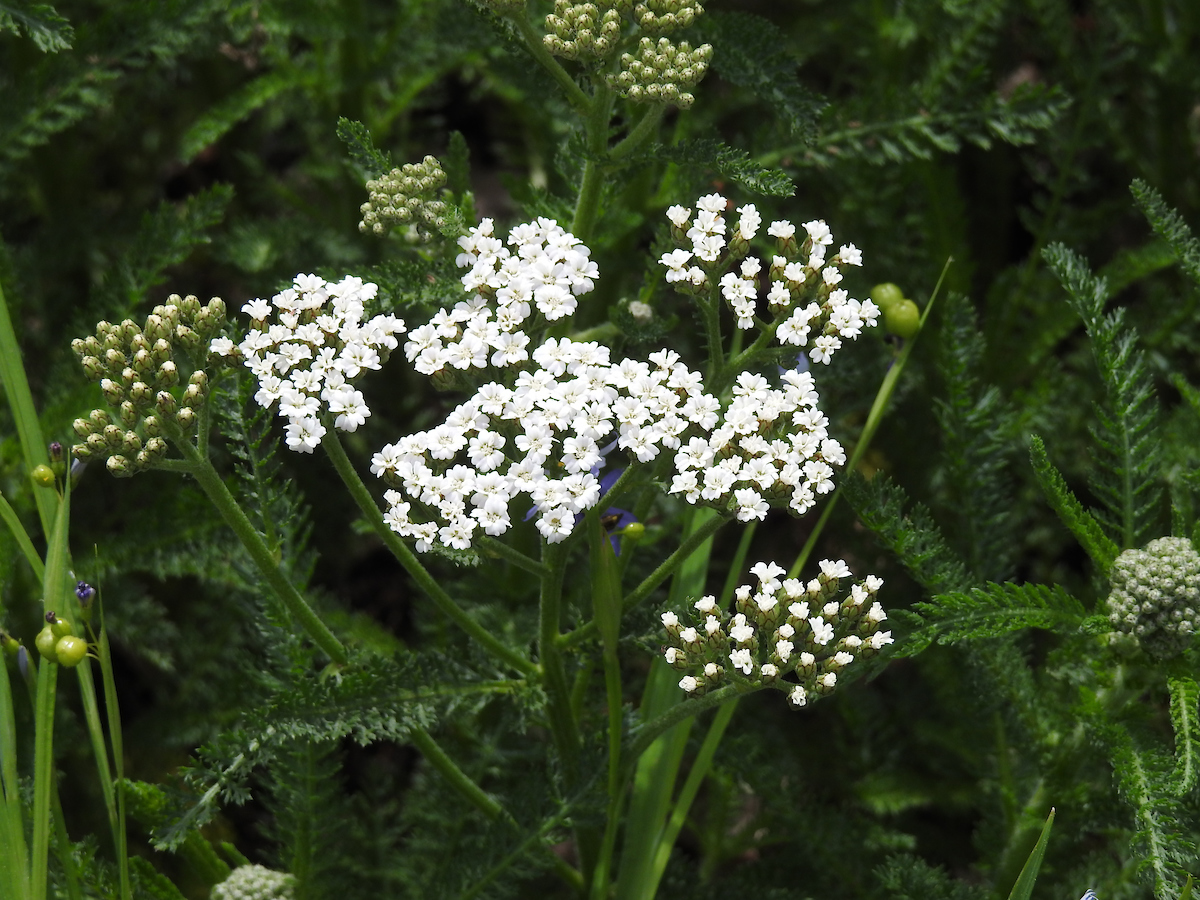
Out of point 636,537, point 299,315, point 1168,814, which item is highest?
point 299,315

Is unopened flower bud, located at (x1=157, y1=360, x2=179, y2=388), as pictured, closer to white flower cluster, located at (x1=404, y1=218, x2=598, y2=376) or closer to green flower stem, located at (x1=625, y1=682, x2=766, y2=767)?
white flower cluster, located at (x1=404, y1=218, x2=598, y2=376)

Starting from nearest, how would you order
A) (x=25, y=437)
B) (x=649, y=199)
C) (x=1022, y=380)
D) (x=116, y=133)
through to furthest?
(x=25, y=437), (x=649, y=199), (x=1022, y=380), (x=116, y=133)

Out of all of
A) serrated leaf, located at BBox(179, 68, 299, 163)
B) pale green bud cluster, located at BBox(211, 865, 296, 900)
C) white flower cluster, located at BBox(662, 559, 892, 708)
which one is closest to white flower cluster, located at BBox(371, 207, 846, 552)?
white flower cluster, located at BBox(662, 559, 892, 708)

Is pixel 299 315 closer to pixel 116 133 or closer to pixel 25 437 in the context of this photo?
pixel 25 437

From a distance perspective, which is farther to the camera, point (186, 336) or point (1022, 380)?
point (1022, 380)

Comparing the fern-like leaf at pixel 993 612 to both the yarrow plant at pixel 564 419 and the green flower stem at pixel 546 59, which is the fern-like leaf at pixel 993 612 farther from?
the green flower stem at pixel 546 59

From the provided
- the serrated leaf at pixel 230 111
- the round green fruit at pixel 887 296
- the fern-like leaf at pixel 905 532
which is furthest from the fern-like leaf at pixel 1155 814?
the serrated leaf at pixel 230 111

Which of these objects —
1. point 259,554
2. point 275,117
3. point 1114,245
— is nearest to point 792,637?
point 259,554
